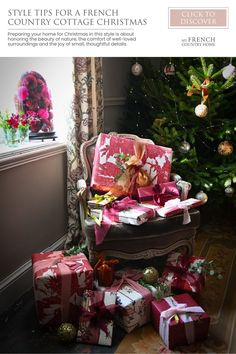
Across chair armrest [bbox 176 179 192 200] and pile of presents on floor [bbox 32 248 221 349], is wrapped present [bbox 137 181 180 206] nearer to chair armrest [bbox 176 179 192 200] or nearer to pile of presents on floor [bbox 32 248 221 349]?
chair armrest [bbox 176 179 192 200]

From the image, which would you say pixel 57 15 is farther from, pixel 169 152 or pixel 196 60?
pixel 196 60

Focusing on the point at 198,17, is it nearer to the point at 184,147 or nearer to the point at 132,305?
the point at 184,147

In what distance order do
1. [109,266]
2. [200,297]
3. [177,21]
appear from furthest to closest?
[200,297]
[109,266]
[177,21]

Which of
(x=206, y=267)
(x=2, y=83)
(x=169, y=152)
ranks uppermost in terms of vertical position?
(x=2, y=83)

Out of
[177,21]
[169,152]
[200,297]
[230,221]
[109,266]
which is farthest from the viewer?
[230,221]

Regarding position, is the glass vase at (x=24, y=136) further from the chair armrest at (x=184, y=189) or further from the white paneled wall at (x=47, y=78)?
the chair armrest at (x=184, y=189)

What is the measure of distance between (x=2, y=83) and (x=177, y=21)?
1190 mm

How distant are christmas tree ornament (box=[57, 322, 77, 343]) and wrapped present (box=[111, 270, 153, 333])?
209 millimetres

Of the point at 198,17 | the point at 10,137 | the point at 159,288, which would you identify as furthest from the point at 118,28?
the point at 159,288

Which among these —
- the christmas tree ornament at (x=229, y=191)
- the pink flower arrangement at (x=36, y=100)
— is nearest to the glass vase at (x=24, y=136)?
the pink flower arrangement at (x=36, y=100)

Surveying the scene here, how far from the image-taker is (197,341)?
4.42 feet

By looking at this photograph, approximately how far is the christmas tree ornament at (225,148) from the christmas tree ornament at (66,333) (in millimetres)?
1332

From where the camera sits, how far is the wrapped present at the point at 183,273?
61.0 inches

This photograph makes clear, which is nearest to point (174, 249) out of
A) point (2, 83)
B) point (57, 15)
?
point (57, 15)
